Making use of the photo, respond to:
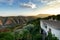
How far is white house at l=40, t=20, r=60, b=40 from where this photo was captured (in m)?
1.88

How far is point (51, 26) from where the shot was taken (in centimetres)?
189

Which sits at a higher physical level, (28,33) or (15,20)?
(15,20)

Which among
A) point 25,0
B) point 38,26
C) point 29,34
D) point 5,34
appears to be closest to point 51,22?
point 38,26

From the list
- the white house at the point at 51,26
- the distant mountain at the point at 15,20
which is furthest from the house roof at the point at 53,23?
the distant mountain at the point at 15,20

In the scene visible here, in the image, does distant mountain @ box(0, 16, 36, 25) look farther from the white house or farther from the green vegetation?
the white house

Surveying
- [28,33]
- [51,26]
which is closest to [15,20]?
[28,33]

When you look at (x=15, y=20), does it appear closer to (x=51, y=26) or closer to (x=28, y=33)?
(x=28, y=33)

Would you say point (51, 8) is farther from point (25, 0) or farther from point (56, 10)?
point (25, 0)

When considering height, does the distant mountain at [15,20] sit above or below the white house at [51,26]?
above

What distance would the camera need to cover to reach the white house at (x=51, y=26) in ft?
6.17

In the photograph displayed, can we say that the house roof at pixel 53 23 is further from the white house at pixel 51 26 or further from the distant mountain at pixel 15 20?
the distant mountain at pixel 15 20

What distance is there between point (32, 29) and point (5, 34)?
0.38 metres

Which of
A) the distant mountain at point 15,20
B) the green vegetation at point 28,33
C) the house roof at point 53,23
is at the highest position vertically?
the distant mountain at point 15,20

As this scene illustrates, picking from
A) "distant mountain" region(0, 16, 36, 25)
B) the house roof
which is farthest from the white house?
"distant mountain" region(0, 16, 36, 25)
